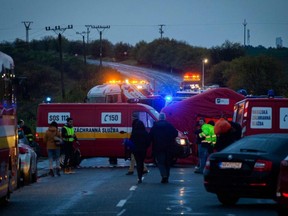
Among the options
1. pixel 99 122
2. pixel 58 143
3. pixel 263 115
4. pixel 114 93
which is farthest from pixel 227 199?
pixel 114 93

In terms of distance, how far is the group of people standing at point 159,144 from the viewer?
25781mm

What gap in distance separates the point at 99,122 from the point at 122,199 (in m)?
16.6

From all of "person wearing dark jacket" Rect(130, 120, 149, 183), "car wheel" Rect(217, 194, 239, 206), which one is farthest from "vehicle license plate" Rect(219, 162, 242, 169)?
"person wearing dark jacket" Rect(130, 120, 149, 183)

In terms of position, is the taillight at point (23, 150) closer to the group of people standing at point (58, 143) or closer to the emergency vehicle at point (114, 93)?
the group of people standing at point (58, 143)

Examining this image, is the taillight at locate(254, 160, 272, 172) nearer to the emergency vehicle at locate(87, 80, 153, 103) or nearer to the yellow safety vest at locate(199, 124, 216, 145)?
the yellow safety vest at locate(199, 124, 216, 145)

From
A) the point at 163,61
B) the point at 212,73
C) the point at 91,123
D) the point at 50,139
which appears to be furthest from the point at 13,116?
the point at 163,61

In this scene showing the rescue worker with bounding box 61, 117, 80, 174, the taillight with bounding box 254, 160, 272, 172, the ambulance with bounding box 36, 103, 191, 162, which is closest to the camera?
the taillight with bounding box 254, 160, 272, 172

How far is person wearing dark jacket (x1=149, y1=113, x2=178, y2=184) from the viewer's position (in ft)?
84.5

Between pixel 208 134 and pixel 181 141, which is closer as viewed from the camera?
pixel 208 134

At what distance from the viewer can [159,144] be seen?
25797 millimetres

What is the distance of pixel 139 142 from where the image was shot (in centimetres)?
2642

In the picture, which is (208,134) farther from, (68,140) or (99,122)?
(99,122)

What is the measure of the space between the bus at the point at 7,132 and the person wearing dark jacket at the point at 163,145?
5.66 metres

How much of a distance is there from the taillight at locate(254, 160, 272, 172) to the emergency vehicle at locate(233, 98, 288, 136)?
1037 cm
